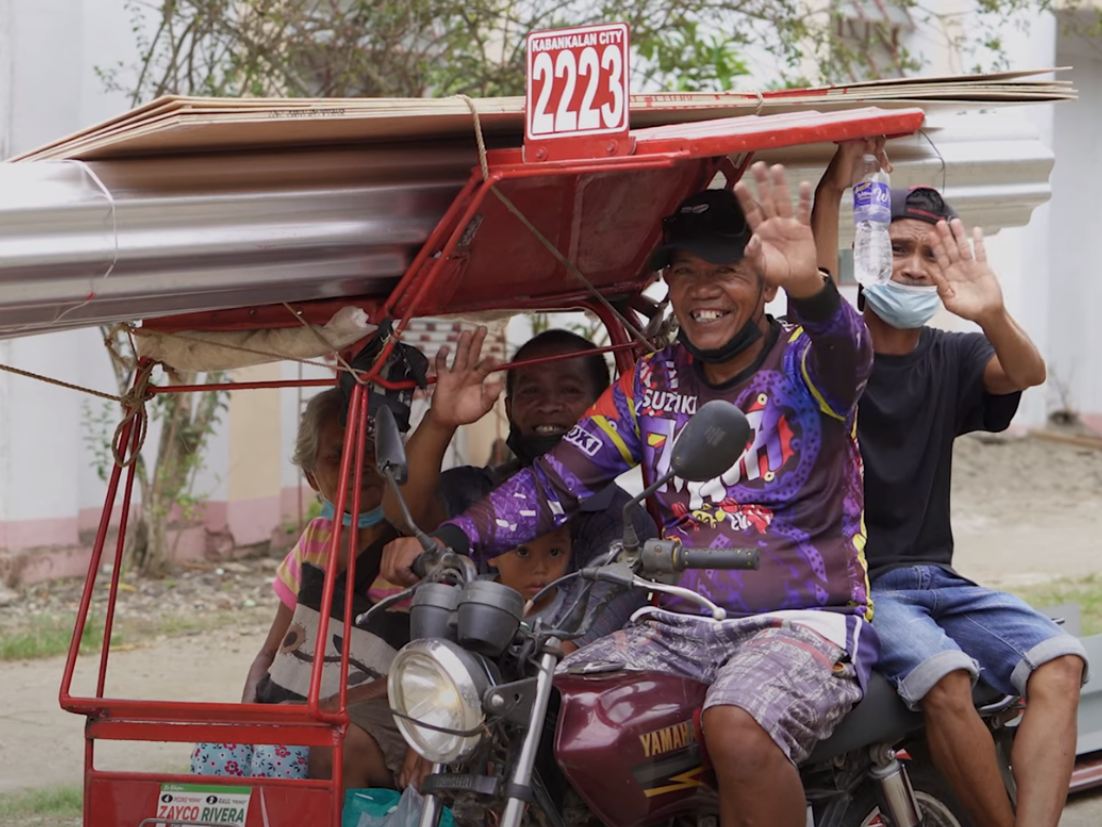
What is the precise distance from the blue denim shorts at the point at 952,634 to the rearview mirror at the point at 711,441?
3.54 feet

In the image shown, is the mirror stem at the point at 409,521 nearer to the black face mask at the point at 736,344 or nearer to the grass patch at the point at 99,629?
the black face mask at the point at 736,344

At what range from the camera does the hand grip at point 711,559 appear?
2.59 metres

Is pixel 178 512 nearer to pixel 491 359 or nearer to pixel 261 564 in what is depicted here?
pixel 261 564

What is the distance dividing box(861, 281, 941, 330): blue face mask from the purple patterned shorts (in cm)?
100

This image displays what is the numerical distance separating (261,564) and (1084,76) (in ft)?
37.1

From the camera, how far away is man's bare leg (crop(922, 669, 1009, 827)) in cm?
337

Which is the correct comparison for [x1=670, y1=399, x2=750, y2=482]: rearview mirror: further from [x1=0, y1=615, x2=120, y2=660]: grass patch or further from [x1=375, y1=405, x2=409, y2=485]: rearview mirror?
[x1=0, y1=615, x2=120, y2=660]: grass patch

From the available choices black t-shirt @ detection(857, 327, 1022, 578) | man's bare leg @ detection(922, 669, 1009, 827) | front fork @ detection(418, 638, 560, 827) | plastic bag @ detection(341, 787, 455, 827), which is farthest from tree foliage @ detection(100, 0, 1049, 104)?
front fork @ detection(418, 638, 560, 827)

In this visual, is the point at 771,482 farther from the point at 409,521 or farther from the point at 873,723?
the point at 409,521

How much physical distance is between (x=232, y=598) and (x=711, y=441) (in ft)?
22.9

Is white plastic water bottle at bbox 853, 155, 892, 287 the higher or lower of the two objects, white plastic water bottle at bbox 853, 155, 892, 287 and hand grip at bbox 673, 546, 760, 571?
the higher

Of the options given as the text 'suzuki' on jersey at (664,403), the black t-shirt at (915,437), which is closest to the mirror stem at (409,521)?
Result: the text 'suzuki' on jersey at (664,403)

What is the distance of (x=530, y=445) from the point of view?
3.99 metres

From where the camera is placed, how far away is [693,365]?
3.38 metres
